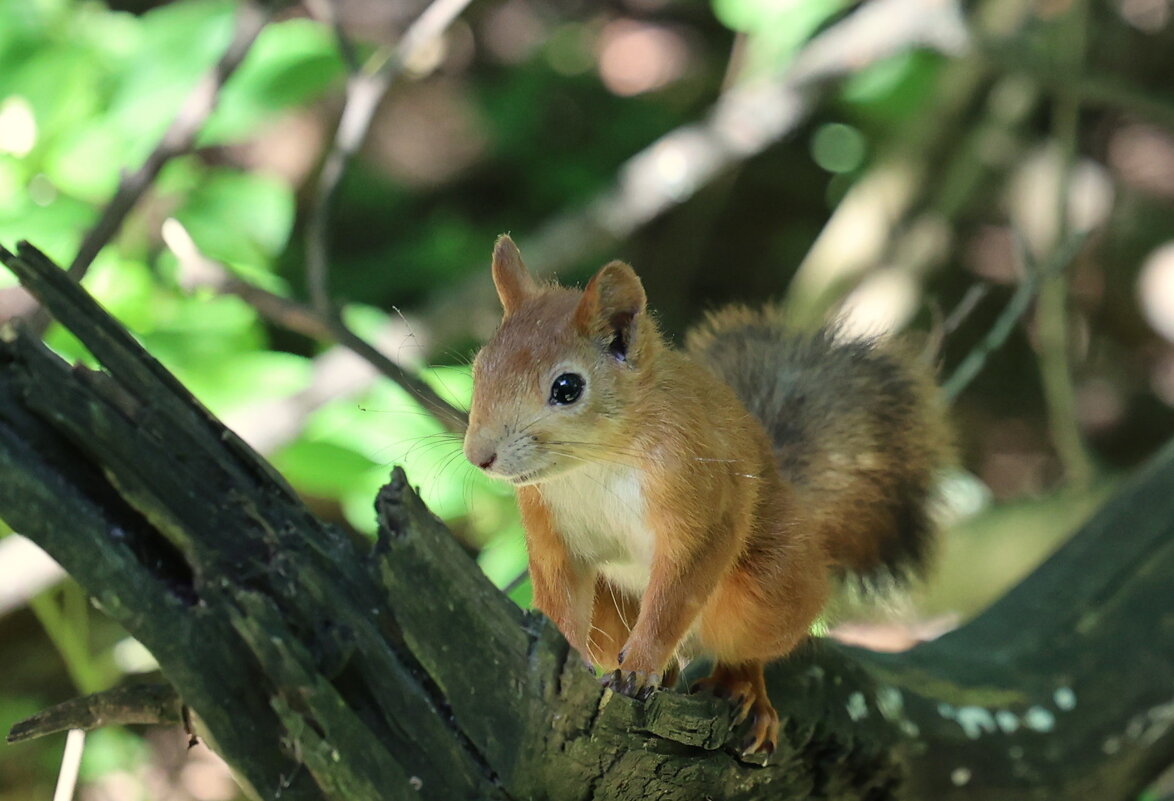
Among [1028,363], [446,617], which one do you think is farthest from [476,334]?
[1028,363]

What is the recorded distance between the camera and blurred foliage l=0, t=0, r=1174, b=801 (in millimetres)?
1739

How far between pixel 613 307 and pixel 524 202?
8.45 feet

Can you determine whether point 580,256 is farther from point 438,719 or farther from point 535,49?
point 438,719

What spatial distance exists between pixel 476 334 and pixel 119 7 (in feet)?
5.55

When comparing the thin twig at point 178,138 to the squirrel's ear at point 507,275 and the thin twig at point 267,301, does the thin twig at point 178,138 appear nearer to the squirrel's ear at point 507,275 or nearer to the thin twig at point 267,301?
the thin twig at point 267,301

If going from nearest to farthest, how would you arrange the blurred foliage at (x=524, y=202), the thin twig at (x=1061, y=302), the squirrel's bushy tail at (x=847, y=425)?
the squirrel's bushy tail at (x=847, y=425)
the blurred foliage at (x=524, y=202)
the thin twig at (x=1061, y=302)

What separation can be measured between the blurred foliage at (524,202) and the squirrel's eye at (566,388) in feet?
0.74

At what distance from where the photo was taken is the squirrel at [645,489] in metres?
1.25

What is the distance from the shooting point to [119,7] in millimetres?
3672

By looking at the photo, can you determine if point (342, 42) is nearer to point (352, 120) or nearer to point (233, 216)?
point (352, 120)

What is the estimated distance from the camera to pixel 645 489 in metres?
1.32

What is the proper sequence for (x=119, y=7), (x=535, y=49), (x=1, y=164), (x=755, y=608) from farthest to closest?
(x=535, y=49) → (x=119, y=7) → (x=1, y=164) → (x=755, y=608)

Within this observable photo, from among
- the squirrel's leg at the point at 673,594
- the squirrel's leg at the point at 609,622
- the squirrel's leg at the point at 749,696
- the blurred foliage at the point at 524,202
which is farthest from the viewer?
the blurred foliage at the point at 524,202

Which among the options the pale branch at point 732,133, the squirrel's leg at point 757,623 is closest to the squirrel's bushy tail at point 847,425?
the squirrel's leg at point 757,623
